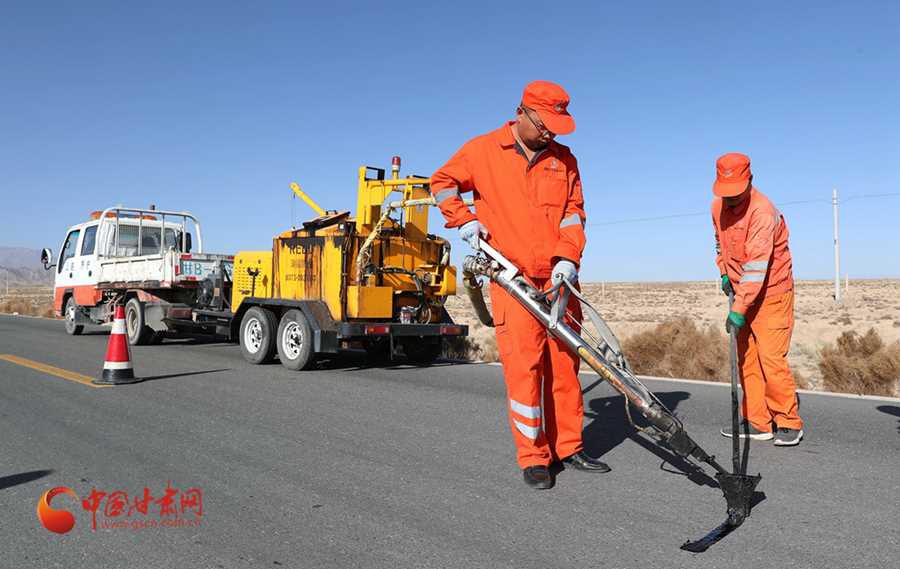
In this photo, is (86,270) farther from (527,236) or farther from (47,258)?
(527,236)

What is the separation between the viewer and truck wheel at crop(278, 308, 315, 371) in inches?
365

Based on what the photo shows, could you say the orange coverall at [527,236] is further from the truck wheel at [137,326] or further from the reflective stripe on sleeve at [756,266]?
the truck wheel at [137,326]

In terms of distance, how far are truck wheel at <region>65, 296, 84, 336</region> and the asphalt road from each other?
9587mm

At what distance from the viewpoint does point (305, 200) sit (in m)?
11.1

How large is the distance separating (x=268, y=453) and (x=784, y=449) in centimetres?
337

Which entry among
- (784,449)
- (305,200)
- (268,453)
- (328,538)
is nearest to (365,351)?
(305,200)

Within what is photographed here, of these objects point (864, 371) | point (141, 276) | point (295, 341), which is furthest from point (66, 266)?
point (864, 371)

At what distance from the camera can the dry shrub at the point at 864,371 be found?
793cm

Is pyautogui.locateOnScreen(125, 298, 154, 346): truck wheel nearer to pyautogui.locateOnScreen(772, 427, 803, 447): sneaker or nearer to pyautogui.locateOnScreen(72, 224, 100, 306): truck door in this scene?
pyautogui.locateOnScreen(72, 224, 100, 306): truck door

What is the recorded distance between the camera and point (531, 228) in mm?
4168

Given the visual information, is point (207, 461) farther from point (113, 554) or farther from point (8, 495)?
point (113, 554)

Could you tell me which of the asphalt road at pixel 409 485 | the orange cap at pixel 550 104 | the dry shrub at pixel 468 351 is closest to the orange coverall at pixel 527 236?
the orange cap at pixel 550 104

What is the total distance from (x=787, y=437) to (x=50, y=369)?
8504 millimetres

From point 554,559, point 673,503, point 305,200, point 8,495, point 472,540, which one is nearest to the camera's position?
point 554,559
